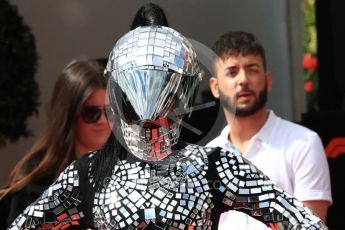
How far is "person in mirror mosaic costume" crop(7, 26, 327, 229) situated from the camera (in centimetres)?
163

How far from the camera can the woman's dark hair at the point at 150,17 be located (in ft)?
5.78

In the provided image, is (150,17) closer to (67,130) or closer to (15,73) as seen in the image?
(67,130)

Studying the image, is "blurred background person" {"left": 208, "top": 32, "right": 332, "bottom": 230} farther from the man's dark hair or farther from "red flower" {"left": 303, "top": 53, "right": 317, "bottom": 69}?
"red flower" {"left": 303, "top": 53, "right": 317, "bottom": 69}

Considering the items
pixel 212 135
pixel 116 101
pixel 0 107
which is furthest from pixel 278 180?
pixel 0 107

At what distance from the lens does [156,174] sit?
1.68m

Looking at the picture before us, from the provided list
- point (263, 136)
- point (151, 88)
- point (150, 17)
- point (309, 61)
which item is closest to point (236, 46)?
point (263, 136)

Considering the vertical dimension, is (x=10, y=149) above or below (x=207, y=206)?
above

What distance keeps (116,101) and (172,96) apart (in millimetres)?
126

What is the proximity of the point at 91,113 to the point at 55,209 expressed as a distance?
3.73ft

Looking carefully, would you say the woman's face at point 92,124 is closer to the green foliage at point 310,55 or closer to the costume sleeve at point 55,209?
the costume sleeve at point 55,209

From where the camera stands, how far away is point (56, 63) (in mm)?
5312

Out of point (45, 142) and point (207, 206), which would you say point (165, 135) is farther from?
point (45, 142)

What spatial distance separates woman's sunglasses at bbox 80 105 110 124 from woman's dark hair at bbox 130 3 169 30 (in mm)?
1044

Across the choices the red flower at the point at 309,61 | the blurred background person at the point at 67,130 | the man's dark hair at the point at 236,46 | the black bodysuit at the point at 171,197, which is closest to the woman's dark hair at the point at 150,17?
the black bodysuit at the point at 171,197
